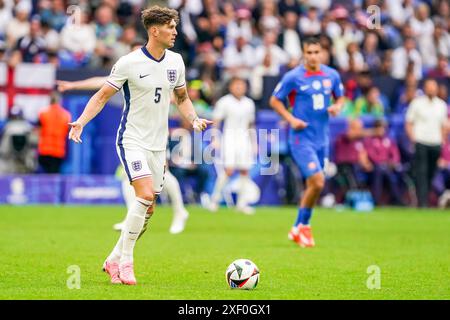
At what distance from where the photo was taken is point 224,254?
542 inches

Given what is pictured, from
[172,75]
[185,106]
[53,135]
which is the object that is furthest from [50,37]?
[172,75]

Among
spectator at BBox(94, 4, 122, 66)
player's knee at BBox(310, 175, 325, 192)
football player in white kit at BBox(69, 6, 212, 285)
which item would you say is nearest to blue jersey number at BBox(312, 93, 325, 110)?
Answer: player's knee at BBox(310, 175, 325, 192)

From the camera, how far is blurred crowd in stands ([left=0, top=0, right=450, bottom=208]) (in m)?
25.3

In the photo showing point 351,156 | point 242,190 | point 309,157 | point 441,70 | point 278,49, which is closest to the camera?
point 309,157

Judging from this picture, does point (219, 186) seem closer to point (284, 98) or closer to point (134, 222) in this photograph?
point (284, 98)

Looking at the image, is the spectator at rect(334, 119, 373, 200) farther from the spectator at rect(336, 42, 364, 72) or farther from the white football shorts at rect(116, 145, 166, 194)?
the white football shorts at rect(116, 145, 166, 194)

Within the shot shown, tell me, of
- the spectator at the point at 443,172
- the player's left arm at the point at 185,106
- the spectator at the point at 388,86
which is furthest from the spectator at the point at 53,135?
the player's left arm at the point at 185,106

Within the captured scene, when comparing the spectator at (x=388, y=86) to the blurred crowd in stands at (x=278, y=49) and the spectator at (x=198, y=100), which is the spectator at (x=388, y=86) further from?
the spectator at (x=198, y=100)

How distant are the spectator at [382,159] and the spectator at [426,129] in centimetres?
65

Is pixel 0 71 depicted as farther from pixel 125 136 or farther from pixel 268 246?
pixel 125 136

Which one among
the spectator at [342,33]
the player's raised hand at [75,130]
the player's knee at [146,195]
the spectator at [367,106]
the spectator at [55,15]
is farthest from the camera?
the spectator at [342,33]

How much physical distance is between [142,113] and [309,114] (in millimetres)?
5306

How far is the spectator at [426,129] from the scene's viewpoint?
79.7 feet

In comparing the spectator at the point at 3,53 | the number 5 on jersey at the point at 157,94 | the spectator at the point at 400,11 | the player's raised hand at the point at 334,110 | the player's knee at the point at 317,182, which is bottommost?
the player's knee at the point at 317,182
